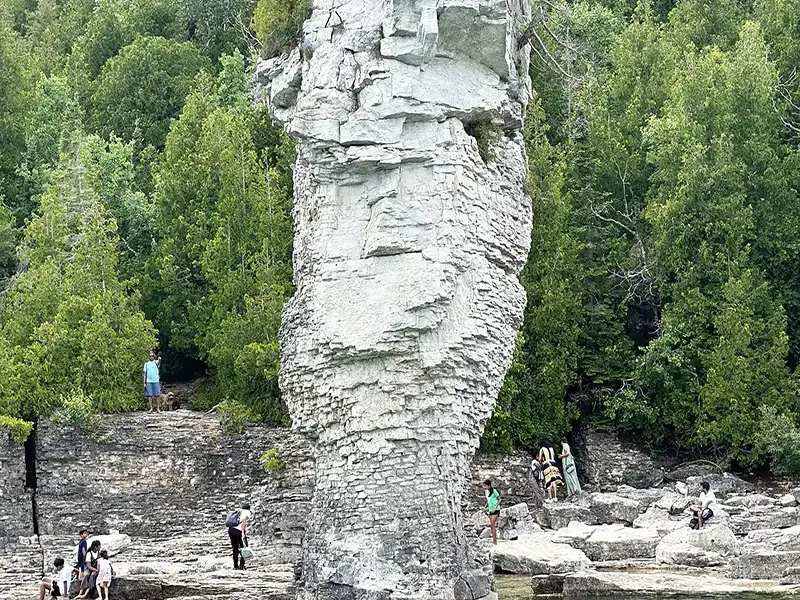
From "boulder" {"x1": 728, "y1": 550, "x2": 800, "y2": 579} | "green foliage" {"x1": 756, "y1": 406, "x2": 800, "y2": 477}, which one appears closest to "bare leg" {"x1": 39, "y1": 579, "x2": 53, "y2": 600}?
"boulder" {"x1": 728, "y1": 550, "x2": 800, "y2": 579}

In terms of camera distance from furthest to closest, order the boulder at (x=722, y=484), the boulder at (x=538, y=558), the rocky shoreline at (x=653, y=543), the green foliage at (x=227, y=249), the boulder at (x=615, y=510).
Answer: the green foliage at (x=227, y=249) < the boulder at (x=722, y=484) < the boulder at (x=615, y=510) < the boulder at (x=538, y=558) < the rocky shoreline at (x=653, y=543)

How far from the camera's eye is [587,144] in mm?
31625

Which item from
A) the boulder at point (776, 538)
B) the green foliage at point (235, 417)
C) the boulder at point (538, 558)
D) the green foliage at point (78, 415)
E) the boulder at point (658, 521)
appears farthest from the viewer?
the green foliage at point (235, 417)

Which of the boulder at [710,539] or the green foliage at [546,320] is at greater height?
the green foliage at [546,320]

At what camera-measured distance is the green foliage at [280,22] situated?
18.9 m

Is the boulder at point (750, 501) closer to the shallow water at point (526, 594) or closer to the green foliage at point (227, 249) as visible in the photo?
the shallow water at point (526, 594)

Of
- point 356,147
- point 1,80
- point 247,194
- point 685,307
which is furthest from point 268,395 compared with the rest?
point 1,80

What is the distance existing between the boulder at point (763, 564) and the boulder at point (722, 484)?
756 cm

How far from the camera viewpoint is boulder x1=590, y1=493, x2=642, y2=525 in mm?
23906

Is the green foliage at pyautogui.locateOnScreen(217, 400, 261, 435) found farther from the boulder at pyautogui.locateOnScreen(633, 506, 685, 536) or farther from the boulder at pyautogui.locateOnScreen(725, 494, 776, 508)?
the boulder at pyautogui.locateOnScreen(725, 494, 776, 508)

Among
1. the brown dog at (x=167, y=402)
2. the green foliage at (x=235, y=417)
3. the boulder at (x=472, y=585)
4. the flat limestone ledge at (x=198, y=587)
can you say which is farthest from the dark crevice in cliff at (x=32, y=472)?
the boulder at (x=472, y=585)

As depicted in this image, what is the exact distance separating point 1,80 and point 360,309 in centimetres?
1973

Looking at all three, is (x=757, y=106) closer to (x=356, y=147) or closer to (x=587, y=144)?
(x=587, y=144)

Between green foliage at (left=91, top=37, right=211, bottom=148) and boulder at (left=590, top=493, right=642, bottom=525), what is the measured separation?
18.2 meters
